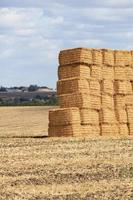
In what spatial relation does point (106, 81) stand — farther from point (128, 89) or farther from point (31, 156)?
point (31, 156)

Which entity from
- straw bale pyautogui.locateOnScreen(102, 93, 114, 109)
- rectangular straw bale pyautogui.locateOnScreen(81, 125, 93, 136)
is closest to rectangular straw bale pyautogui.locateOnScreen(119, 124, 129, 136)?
straw bale pyautogui.locateOnScreen(102, 93, 114, 109)

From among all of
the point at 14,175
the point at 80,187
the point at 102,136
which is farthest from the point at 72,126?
the point at 80,187

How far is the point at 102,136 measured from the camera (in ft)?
89.5

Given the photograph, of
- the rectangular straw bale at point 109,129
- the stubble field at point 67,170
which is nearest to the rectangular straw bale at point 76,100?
the rectangular straw bale at point 109,129

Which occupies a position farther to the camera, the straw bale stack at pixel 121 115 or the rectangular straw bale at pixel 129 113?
the rectangular straw bale at pixel 129 113

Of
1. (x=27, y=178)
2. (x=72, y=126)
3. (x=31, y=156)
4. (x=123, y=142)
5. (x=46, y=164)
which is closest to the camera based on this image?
(x=27, y=178)

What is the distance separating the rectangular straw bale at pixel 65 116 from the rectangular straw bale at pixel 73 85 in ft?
2.95

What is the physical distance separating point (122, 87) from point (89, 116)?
2.25m

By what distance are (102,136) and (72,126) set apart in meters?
1.37

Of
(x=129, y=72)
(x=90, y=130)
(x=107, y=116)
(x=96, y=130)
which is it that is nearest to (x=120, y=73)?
(x=129, y=72)

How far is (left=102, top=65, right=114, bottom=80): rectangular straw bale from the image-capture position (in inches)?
1106

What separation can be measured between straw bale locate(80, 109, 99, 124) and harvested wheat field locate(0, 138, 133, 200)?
13.0 feet

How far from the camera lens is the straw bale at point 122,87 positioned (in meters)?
28.5

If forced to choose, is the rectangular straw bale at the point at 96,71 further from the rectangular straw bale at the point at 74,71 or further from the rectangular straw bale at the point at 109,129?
the rectangular straw bale at the point at 109,129
